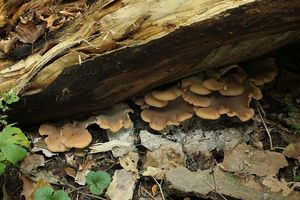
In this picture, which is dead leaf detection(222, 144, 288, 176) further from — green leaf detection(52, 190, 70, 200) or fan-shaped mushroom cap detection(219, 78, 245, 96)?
green leaf detection(52, 190, 70, 200)

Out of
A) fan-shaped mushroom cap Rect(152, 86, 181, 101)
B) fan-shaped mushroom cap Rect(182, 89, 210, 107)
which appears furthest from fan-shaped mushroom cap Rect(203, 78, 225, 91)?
fan-shaped mushroom cap Rect(152, 86, 181, 101)

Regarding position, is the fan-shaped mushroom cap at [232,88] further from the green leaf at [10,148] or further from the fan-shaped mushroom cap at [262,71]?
the green leaf at [10,148]

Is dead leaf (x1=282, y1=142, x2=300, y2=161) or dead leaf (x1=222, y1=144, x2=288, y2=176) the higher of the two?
dead leaf (x1=222, y1=144, x2=288, y2=176)

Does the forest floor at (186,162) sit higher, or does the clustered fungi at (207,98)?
the clustered fungi at (207,98)

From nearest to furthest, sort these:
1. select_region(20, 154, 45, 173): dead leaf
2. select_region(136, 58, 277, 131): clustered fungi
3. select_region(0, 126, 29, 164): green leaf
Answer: select_region(0, 126, 29, 164): green leaf < select_region(20, 154, 45, 173): dead leaf < select_region(136, 58, 277, 131): clustered fungi

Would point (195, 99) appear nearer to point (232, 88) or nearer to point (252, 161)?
point (232, 88)

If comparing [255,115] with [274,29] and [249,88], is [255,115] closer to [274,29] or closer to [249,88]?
[249,88]

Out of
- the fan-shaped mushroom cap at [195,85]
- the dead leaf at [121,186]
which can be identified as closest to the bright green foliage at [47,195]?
the dead leaf at [121,186]
